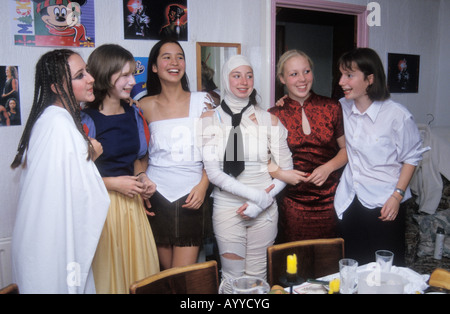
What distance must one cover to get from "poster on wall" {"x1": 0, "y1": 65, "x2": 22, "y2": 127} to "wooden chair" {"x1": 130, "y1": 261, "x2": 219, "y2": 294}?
1262 millimetres

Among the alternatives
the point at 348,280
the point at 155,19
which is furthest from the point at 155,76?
the point at 348,280

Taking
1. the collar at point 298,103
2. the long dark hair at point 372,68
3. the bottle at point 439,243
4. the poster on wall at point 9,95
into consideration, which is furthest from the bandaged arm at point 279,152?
the bottle at point 439,243

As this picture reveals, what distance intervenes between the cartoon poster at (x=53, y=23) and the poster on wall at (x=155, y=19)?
21cm

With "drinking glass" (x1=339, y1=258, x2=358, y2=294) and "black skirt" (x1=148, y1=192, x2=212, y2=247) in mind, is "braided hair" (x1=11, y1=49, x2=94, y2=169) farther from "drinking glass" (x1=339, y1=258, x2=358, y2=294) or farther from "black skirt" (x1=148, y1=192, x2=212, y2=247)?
"drinking glass" (x1=339, y1=258, x2=358, y2=294)

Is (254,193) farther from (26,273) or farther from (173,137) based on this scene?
(26,273)

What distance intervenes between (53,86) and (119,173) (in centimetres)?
49

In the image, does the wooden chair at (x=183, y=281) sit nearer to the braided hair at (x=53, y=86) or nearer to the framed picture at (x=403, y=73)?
the braided hair at (x=53, y=86)

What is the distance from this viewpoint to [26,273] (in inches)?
48.9

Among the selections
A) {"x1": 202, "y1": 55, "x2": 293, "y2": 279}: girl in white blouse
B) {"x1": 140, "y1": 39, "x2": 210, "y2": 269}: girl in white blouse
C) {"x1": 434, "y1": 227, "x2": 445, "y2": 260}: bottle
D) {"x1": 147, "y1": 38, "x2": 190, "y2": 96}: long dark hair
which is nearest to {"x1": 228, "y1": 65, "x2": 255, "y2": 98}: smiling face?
{"x1": 202, "y1": 55, "x2": 293, "y2": 279}: girl in white blouse

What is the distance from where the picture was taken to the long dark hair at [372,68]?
5.92 feet

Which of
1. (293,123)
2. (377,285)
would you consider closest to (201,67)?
(293,123)

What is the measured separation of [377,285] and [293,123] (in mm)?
1012

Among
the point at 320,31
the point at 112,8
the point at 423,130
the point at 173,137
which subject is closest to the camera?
the point at 173,137

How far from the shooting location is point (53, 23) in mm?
1895
